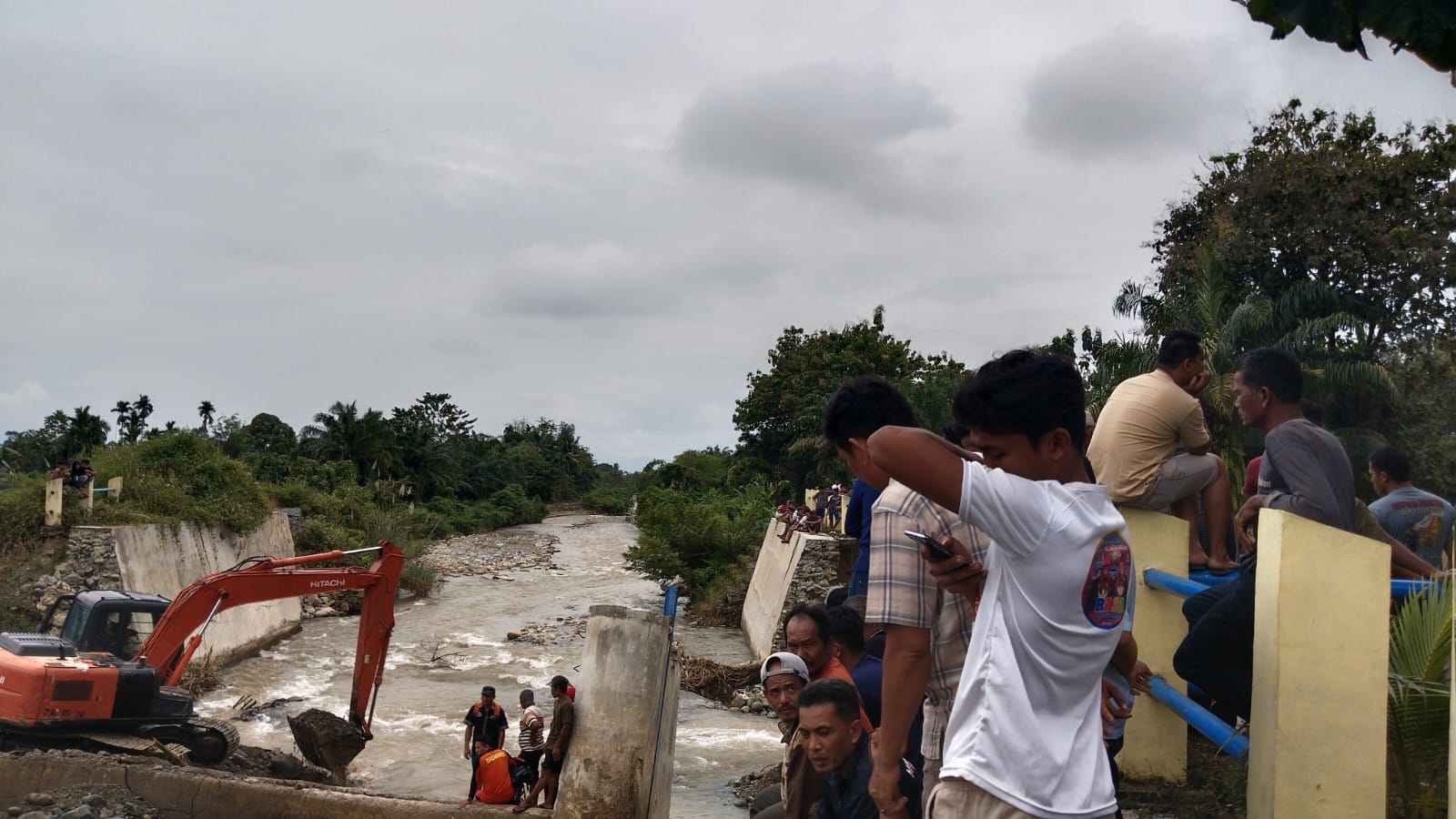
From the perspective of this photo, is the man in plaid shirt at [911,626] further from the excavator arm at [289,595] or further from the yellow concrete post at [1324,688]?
the excavator arm at [289,595]

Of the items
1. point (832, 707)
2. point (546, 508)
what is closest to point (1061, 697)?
point (832, 707)

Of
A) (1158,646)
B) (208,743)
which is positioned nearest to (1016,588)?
(1158,646)

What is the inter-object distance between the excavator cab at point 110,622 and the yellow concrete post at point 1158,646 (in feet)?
37.5

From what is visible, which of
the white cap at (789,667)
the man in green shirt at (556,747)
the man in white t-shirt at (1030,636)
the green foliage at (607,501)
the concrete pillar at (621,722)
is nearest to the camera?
the man in white t-shirt at (1030,636)

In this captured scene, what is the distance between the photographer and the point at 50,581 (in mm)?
17750

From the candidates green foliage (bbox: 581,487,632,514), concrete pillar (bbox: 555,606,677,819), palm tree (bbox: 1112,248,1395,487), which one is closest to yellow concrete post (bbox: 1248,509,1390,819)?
concrete pillar (bbox: 555,606,677,819)

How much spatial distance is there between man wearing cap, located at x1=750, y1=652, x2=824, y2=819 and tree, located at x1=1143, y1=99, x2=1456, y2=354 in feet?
65.4

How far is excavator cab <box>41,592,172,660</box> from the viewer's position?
12.4 meters

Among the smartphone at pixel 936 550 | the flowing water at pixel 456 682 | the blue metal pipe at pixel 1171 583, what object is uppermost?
the smartphone at pixel 936 550

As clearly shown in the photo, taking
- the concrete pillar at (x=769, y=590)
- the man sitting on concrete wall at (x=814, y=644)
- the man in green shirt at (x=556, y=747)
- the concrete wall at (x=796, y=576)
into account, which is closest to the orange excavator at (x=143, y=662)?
the man in green shirt at (x=556, y=747)

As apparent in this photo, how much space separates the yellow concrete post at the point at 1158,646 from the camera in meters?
4.51

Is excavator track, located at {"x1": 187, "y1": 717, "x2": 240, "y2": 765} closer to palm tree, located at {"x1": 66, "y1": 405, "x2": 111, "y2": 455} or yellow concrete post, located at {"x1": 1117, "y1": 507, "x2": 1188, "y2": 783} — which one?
yellow concrete post, located at {"x1": 1117, "y1": 507, "x2": 1188, "y2": 783}

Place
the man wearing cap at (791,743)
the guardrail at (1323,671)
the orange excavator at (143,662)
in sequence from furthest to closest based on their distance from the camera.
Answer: the orange excavator at (143,662)
the man wearing cap at (791,743)
the guardrail at (1323,671)

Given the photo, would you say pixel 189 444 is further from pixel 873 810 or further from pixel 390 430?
pixel 390 430
